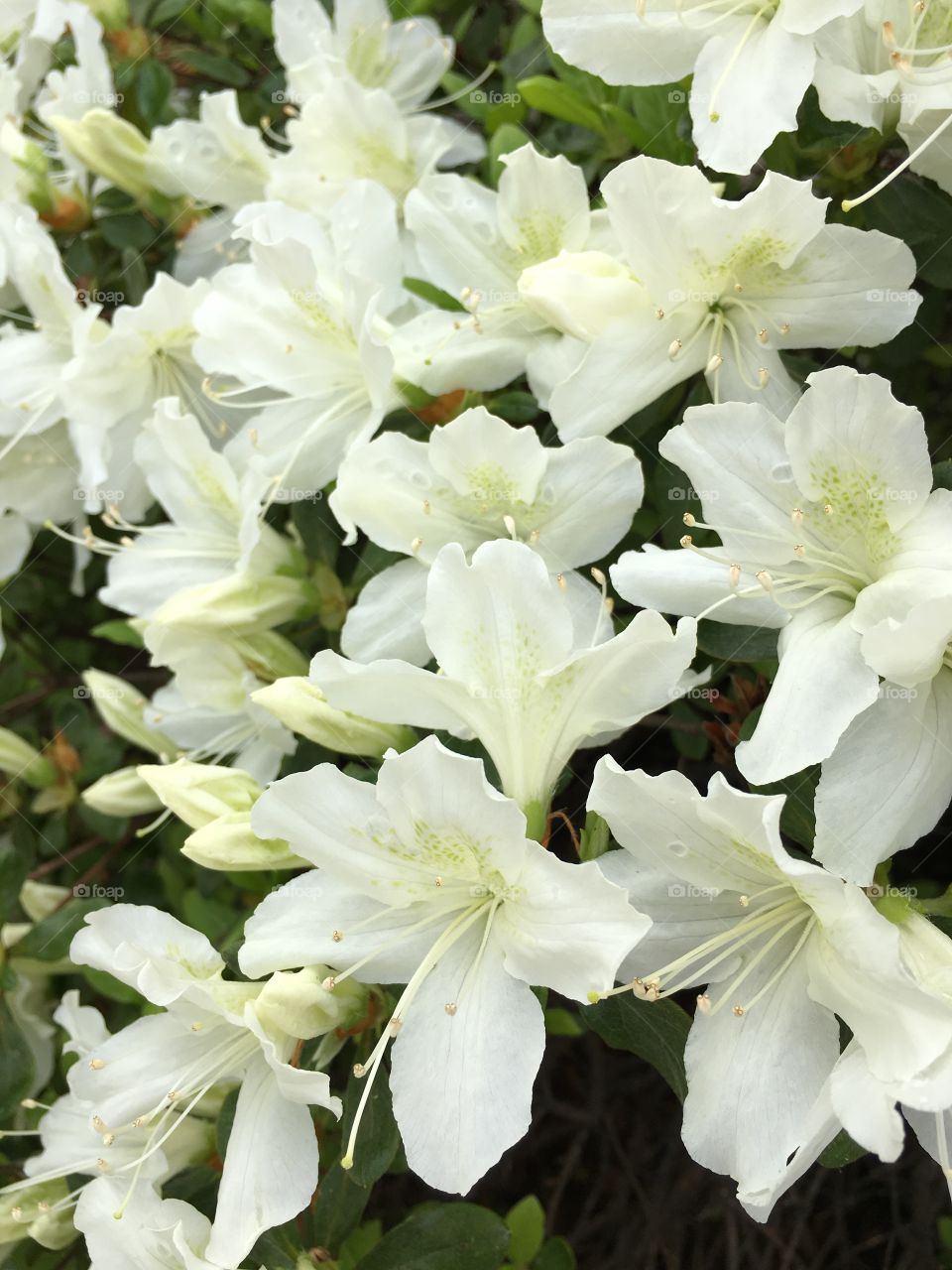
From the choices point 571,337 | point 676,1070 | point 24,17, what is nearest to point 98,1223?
point 676,1070

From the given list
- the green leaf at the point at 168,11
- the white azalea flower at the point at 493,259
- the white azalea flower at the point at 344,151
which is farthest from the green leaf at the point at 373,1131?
the green leaf at the point at 168,11

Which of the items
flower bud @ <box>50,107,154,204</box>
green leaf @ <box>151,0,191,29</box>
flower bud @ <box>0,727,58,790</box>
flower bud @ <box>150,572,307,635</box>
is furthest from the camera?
green leaf @ <box>151,0,191,29</box>

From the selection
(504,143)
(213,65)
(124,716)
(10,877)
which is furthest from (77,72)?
(10,877)

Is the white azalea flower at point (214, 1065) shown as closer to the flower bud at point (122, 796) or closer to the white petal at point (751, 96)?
the flower bud at point (122, 796)

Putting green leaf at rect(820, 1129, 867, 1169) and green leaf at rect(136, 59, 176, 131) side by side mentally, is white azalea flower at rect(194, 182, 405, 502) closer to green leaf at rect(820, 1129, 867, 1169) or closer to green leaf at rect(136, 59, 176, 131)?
green leaf at rect(136, 59, 176, 131)

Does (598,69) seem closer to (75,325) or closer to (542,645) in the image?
(542,645)

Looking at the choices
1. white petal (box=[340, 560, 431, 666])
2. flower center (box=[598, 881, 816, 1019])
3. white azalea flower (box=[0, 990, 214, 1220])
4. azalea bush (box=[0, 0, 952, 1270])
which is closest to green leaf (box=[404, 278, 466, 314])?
azalea bush (box=[0, 0, 952, 1270])

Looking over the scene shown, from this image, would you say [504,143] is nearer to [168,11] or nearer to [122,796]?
[168,11]
